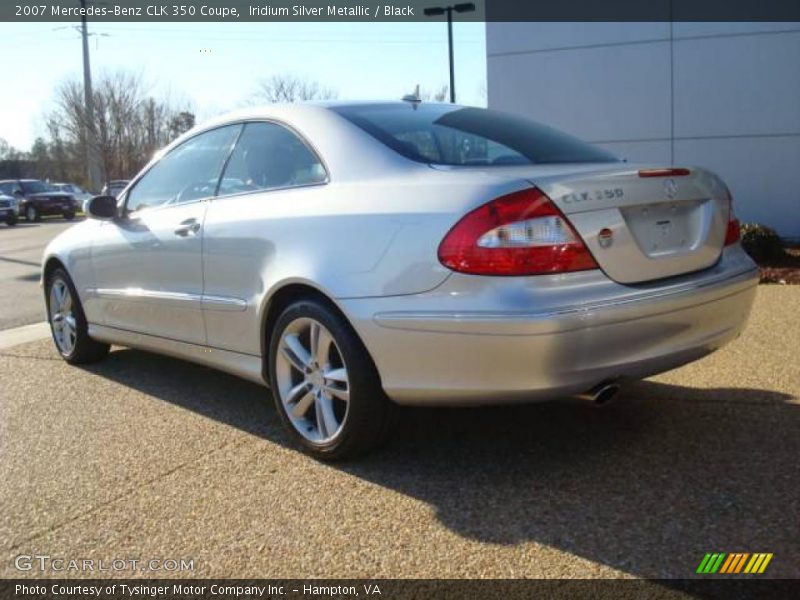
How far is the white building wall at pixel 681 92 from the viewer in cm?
1078

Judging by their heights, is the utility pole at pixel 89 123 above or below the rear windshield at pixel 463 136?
above

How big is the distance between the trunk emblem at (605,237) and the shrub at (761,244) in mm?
6575

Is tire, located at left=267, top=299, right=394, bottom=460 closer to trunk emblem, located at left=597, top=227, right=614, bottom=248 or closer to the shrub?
trunk emblem, located at left=597, top=227, right=614, bottom=248

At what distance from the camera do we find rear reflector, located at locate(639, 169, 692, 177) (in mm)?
3255

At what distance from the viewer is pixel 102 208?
16.5 feet

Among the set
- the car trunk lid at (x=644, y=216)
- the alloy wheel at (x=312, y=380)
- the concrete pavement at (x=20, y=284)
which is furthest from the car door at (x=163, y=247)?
the concrete pavement at (x=20, y=284)

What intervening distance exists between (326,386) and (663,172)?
1.67 meters

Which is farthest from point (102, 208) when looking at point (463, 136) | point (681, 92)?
point (681, 92)

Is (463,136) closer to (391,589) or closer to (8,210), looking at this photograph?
(391,589)

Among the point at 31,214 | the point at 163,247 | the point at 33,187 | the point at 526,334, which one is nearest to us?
the point at 526,334

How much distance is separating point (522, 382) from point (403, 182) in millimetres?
943

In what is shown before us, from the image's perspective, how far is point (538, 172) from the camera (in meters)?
3.18

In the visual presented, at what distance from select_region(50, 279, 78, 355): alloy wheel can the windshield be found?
2839cm

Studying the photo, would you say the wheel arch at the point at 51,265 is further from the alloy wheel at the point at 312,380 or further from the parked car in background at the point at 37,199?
the parked car in background at the point at 37,199
